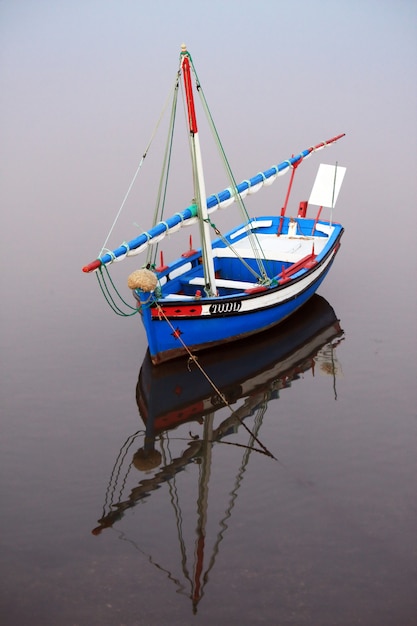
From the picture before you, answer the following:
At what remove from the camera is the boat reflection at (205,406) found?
13.6 m

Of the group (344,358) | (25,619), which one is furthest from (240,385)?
(25,619)

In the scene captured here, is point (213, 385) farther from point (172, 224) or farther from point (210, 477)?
point (172, 224)

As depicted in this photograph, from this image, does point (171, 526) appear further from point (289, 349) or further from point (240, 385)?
point (289, 349)

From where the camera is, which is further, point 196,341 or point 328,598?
point 196,341

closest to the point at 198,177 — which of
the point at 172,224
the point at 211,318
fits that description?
the point at 172,224

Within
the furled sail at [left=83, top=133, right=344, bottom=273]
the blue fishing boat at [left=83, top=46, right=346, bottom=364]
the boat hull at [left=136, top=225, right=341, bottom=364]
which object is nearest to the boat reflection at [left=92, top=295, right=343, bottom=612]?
the boat hull at [left=136, top=225, right=341, bottom=364]

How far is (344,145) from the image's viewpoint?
44812mm

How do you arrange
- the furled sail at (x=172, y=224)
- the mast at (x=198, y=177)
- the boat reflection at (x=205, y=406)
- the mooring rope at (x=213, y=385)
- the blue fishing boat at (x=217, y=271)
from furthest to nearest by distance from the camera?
the mast at (x=198, y=177) < the blue fishing boat at (x=217, y=271) < the furled sail at (x=172, y=224) < the mooring rope at (x=213, y=385) < the boat reflection at (x=205, y=406)

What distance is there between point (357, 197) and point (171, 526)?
84.7ft

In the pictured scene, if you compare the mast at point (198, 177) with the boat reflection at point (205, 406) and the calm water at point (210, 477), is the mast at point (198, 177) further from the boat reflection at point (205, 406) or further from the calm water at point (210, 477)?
the calm water at point (210, 477)

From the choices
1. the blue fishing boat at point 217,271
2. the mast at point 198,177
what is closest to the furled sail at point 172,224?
the blue fishing boat at point 217,271

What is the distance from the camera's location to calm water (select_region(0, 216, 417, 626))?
36.9 ft

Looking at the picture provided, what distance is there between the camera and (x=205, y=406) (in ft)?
57.6

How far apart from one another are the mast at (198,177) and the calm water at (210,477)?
2356mm
